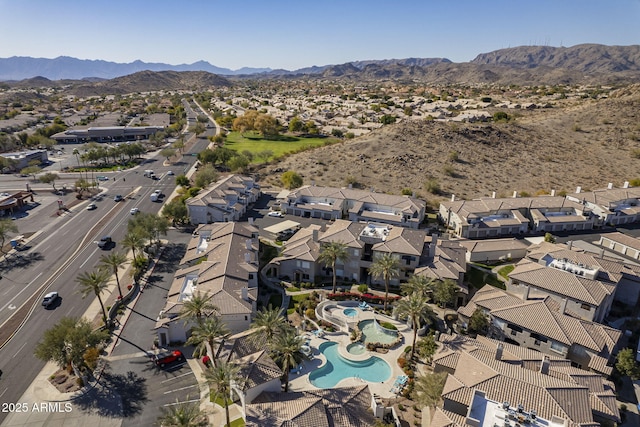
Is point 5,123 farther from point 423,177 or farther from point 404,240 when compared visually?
point 404,240

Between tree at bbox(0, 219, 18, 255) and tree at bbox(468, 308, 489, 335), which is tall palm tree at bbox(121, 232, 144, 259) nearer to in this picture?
tree at bbox(0, 219, 18, 255)

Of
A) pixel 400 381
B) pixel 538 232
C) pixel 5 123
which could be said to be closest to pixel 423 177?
pixel 538 232

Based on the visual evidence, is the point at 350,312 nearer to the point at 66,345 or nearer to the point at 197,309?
the point at 197,309

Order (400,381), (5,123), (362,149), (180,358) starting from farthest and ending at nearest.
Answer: (5,123) < (362,149) < (180,358) < (400,381)

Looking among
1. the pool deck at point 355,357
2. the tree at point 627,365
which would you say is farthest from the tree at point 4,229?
the tree at point 627,365

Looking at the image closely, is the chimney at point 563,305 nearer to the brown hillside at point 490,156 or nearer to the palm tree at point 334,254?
the palm tree at point 334,254
